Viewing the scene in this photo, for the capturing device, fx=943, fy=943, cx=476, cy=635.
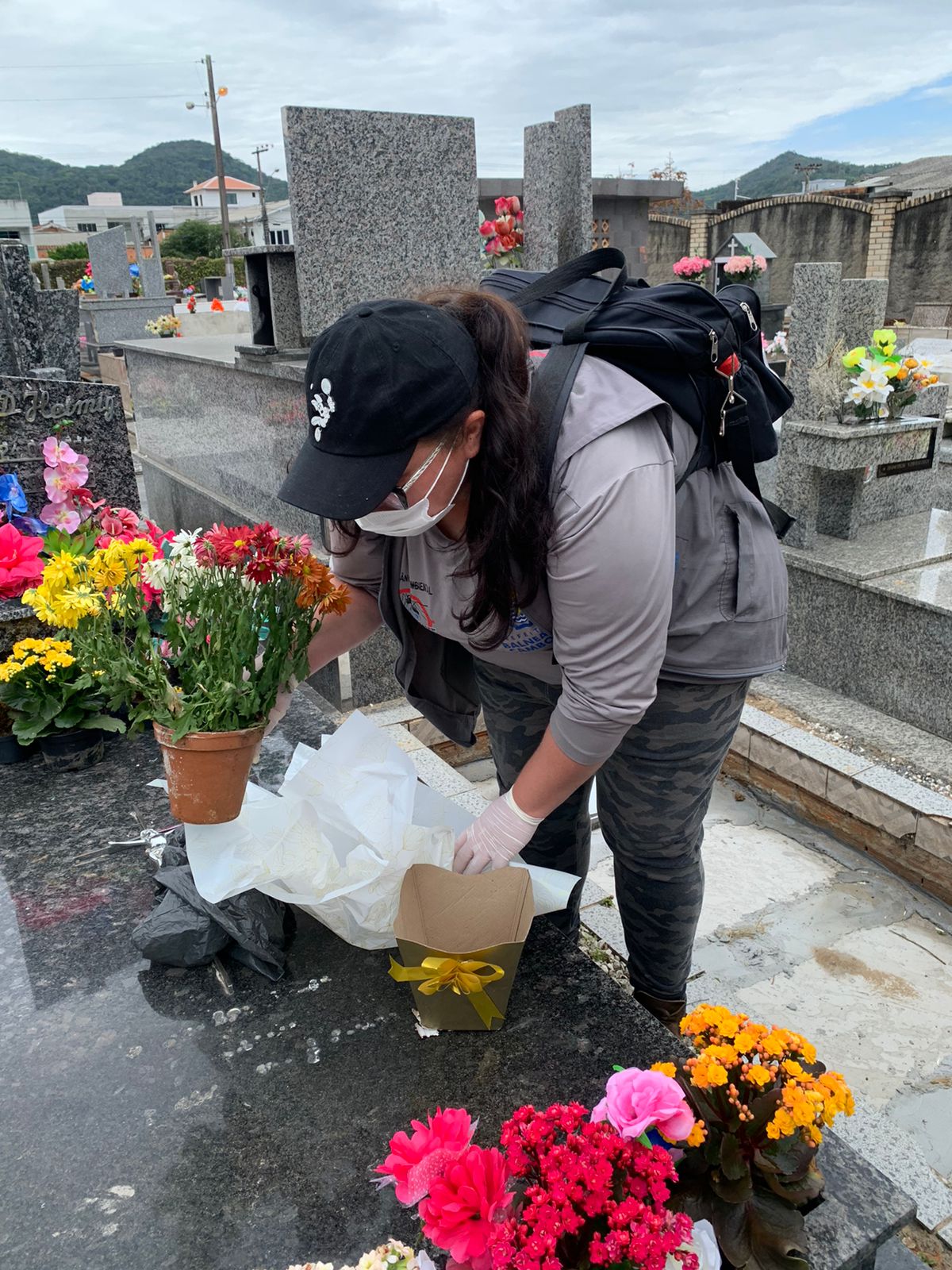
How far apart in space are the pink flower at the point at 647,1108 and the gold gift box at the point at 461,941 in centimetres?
33

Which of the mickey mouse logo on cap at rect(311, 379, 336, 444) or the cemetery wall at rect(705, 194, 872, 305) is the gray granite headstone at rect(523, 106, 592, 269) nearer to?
the mickey mouse logo on cap at rect(311, 379, 336, 444)

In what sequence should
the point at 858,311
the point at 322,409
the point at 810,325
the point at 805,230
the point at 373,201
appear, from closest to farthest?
the point at 322,409 → the point at 373,201 → the point at 810,325 → the point at 858,311 → the point at 805,230

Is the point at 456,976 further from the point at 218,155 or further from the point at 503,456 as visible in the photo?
the point at 218,155

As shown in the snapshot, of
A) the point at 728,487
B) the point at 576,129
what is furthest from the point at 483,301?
the point at 576,129

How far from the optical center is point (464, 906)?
1.52 meters

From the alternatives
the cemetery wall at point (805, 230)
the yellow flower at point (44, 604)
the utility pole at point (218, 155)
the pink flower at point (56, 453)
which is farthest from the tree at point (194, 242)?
the yellow flower at point (44, 604)

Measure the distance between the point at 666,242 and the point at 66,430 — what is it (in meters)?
17.8

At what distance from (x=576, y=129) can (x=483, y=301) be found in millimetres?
5041

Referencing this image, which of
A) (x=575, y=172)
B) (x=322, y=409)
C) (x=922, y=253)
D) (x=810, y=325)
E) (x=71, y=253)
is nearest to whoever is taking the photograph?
(x=322, y=409)

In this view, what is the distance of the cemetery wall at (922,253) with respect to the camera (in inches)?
587

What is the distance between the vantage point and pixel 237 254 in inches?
169

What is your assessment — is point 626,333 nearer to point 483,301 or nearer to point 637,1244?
point 483,301

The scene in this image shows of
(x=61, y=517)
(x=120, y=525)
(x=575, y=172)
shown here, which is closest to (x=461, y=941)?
(x=120, y=525)

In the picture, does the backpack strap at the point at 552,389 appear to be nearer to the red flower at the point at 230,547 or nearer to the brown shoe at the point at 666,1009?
the red flower at the point at 230,547
